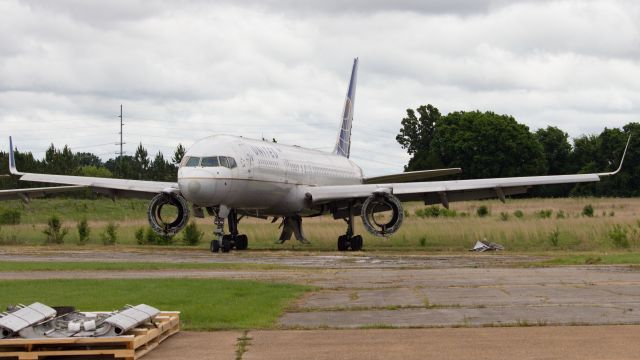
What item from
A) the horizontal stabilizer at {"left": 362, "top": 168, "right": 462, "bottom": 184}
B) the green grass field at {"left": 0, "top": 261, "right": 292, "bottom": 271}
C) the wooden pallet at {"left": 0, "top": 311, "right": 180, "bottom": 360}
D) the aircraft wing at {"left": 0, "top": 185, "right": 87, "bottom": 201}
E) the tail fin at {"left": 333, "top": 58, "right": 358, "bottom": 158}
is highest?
the tail fin at {"left": 333, "top": 58, "right": 358, "bottom": 158}

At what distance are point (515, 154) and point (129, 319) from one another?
113115mm

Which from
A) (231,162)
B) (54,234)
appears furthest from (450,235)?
(54,234)

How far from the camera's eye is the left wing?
37906 millimetres

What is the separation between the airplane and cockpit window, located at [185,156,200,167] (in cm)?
2

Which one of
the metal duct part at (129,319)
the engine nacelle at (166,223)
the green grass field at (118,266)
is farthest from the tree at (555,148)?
the metal duct part at (129,319)

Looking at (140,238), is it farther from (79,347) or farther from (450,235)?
(79,347)

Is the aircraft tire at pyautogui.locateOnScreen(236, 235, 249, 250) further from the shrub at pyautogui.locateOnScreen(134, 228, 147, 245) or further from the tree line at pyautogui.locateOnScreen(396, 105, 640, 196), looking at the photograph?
the tree line at pyautogui.locateOnScreen(396, 105, 640, 196)

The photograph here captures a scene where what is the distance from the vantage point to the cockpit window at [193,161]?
116 feet

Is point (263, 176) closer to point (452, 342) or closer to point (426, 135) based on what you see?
point (452, 342)

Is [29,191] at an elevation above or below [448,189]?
above

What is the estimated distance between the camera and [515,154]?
12231cm

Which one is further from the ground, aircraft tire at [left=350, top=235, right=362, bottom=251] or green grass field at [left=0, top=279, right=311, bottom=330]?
aircraft tire at [left=350, top=235, right=362, bottom=251]

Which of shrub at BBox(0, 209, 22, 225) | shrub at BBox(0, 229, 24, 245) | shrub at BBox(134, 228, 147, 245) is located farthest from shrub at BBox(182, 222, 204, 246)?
shrub at BBox(0, 209, 22, 225)

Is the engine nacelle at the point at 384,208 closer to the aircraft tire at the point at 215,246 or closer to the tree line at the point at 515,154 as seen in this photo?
the aircraft tire at the point at 215,246
